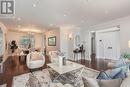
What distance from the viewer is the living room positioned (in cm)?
299

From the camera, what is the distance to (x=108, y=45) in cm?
740

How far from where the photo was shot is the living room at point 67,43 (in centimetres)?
299

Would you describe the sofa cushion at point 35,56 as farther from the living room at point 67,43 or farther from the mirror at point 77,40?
the mirror at point 77,40

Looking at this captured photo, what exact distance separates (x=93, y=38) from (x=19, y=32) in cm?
771

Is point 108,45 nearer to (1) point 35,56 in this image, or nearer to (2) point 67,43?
(2) point 67,43

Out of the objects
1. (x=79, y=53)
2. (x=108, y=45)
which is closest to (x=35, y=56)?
(x=79, y=53)

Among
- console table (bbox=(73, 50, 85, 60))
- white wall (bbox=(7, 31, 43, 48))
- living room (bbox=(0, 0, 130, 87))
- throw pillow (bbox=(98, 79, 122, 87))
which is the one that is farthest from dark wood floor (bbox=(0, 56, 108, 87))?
white wall (bbox=(7, 31, 43, 48))

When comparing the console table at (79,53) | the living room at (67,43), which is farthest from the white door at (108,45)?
the console table at (79,53)

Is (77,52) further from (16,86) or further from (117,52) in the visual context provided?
(16,86)

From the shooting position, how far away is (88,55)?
7293 mm

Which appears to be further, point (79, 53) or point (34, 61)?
point (79, 53)

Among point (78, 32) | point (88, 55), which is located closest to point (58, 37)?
point (78, 32)

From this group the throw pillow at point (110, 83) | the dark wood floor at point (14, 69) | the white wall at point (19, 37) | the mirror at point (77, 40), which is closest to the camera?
the throw pillow at point (110, 83)

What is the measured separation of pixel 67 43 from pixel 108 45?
3152 mm
